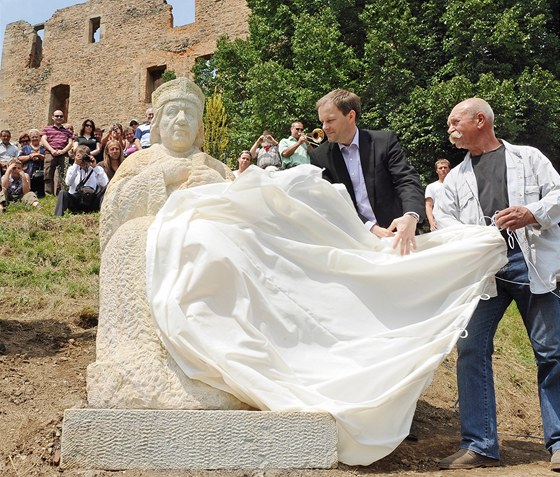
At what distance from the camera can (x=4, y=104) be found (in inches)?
1220

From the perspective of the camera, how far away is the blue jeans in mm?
3309

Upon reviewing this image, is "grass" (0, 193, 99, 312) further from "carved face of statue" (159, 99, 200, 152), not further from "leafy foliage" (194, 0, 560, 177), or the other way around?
"leafy foliage" (194, 0, 560, 177)

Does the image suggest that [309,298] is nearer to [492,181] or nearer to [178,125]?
[492,181]

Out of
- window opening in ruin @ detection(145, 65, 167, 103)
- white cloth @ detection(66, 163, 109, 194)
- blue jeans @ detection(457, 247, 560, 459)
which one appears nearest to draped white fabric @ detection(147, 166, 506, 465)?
blue jeans @ detection(457, 247, 560, 459)

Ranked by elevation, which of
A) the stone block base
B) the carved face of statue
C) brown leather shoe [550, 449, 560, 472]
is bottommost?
brown leather shoe [550, 449, 560, 472]

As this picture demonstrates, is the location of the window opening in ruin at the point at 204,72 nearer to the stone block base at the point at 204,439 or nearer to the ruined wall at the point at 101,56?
the ruined wall at the point at 101,56

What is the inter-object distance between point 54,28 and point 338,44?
64.2ft

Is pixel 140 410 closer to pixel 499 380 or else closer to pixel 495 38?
pixel 499 380

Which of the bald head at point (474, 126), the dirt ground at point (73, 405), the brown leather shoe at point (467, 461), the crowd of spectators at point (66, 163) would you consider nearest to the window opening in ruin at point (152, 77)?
the crowd of spectators at point (66, 163)

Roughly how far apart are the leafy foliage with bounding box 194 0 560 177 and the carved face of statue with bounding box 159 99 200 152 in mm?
10155

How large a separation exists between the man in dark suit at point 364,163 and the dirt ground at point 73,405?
4.52 feet

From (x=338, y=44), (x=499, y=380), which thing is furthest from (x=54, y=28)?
(x=499, y=380)

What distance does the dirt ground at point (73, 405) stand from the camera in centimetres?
310

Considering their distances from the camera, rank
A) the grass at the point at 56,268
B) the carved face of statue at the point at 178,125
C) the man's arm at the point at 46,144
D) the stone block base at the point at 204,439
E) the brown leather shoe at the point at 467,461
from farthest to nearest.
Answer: the man's arm at the point at 46,144 < the grass at the point at 56,268 < the carved face of statue at the point at 178,125 < the brown leather shoe at the point at 467,461 < the stone block base at the point at 204,439
